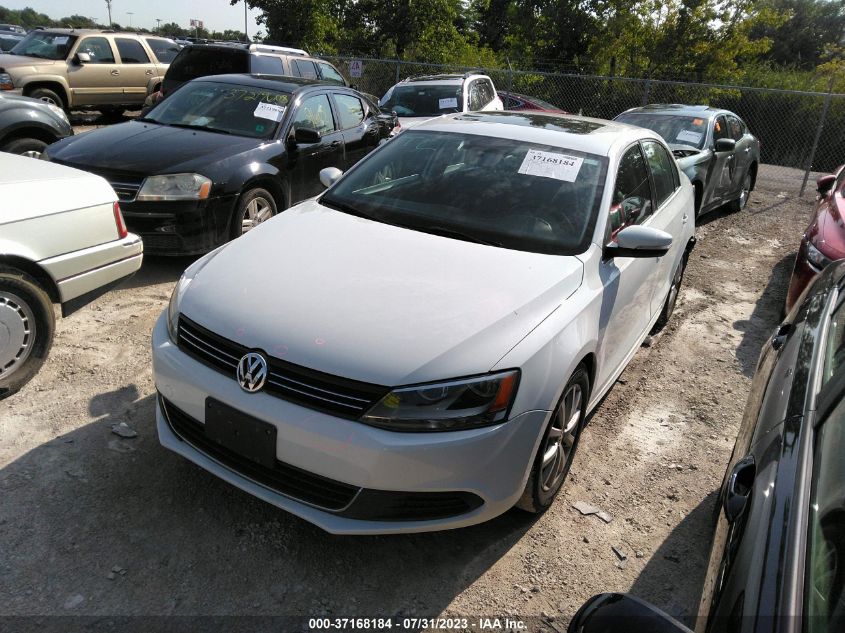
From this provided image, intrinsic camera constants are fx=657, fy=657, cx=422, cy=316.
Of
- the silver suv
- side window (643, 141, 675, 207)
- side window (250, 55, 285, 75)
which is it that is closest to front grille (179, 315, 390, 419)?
side window (643, 141, 675, 207)

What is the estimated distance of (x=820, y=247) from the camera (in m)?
4.83

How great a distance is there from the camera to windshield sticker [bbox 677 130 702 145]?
8545 mm

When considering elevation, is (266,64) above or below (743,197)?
above

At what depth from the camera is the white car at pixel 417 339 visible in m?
2.37

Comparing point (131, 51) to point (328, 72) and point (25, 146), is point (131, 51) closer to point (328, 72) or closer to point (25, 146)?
point (328, 72)

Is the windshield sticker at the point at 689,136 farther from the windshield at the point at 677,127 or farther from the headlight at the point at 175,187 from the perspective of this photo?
the headlight at the point at 175,187

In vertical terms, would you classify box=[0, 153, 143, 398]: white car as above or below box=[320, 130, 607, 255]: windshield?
→ below

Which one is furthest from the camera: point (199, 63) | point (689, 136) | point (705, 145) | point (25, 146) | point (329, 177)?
point (199, 63)

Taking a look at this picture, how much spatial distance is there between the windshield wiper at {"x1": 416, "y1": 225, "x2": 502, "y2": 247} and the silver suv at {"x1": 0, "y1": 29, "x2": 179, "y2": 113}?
10.3 meters

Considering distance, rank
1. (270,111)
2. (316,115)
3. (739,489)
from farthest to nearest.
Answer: (316,115), (270,111), (739,489)

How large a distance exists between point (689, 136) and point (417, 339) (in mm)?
7493

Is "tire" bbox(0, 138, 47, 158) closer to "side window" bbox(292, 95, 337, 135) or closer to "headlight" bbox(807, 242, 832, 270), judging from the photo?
"side window" bbox(292, 95, 337, 135)

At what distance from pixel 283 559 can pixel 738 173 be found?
9.41 metres

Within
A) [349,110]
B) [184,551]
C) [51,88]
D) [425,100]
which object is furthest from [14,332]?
[51,88]
